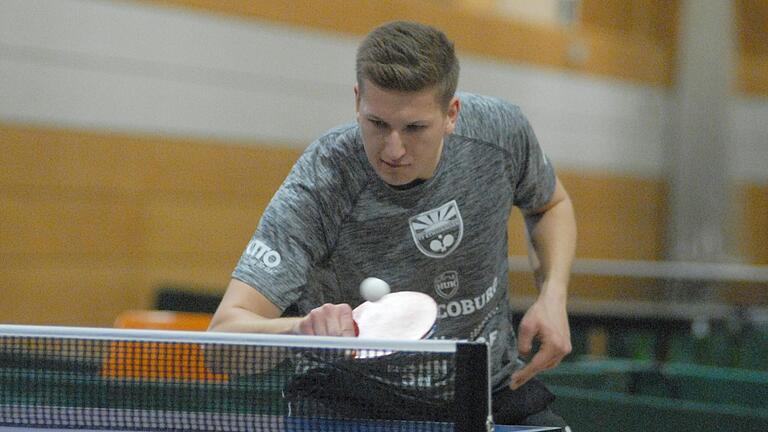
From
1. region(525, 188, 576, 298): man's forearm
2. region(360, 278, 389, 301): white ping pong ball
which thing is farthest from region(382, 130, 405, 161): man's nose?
region(525, 188, 576, 298): man's forearm

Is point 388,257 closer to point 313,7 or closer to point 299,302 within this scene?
point 299,302

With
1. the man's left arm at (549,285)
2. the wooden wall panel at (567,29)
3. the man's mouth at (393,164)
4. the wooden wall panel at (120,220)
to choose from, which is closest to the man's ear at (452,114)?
the man's mouth at (393,164)

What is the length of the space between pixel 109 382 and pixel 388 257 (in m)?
0.66

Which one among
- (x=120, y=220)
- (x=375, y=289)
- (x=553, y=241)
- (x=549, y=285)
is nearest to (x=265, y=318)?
(x=375, y=289)

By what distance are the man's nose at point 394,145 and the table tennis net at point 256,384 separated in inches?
18.5

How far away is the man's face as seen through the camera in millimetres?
2223

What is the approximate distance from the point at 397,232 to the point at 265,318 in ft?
1.21

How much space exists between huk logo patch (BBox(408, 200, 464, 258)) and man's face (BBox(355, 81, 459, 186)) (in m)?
0.14

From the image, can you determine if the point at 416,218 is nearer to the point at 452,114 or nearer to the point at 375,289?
the point at 452,114

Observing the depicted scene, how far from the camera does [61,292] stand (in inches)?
275

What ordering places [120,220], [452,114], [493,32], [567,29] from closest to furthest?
[452,114] → [120,220] → [493,32] → [567,29]

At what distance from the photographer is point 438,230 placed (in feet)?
8.07

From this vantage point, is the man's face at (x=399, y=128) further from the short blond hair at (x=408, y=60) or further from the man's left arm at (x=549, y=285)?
the man's left arm at (x=549, y=285)

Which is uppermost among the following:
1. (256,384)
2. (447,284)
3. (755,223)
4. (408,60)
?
(408,60)
